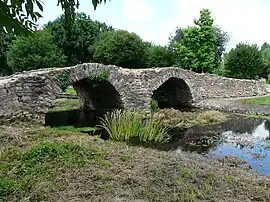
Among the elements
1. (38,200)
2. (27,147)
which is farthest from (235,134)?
(38,200)

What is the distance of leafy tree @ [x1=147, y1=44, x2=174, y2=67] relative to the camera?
1212 inches

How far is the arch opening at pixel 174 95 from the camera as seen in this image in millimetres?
18875

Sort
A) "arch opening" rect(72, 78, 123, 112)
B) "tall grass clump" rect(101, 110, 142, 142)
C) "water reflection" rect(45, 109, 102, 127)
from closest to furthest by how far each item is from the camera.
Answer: "tall grass clump" rect(101, 110, 142, 142) < "water reflection" rect(45, 109, 102, 127) < "arch opening" rect(72, 78, 123, 112)

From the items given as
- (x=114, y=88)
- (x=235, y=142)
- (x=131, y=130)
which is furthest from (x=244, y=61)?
(x=131, y=130)

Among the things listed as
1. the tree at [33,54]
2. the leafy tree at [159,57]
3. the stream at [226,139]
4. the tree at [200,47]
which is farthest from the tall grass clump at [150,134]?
the tree at [200,47]

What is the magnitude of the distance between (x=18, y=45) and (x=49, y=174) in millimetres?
22553

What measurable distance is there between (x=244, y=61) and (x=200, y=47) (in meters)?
4.22

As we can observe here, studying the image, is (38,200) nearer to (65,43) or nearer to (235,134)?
(235,134)

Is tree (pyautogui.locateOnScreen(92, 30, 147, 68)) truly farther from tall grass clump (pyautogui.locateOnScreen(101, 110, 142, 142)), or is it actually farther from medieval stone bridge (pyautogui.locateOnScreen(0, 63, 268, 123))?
tall grass clump (pyautogui.locateOnScreen(101, 110, 142, 142))

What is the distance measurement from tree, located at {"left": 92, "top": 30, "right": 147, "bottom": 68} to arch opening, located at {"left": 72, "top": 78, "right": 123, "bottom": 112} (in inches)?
405

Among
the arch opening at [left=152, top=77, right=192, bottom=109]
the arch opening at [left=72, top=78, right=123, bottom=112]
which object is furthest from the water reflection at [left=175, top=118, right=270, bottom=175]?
the arch opening at [left=152, top=77, right=192, bottom=109]

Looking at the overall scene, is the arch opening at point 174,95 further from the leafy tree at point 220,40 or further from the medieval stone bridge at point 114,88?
the leafy tree at point 220,40

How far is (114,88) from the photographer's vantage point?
47.4ft

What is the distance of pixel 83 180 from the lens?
5.36 m
